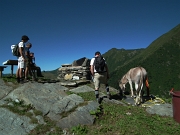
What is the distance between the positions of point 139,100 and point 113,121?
3652mm

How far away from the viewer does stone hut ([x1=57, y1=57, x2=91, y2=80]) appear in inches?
584

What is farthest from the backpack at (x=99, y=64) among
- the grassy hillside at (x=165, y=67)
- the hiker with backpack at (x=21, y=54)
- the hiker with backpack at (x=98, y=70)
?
the grassy hillside at (x=165, y=67)

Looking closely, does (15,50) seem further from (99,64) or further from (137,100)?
(137,100)

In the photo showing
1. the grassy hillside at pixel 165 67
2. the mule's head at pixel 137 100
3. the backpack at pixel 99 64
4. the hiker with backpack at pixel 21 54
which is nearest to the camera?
the backpack at pixel 99 64

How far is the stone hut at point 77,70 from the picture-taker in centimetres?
1484

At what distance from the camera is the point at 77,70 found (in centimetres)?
1508

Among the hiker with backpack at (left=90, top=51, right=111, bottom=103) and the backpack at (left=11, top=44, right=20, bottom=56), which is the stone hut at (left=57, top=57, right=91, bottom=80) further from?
the backpack at (left=11, top=44, right=20, bottom=56)

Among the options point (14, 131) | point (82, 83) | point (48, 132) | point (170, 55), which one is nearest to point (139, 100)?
point (82, 83)

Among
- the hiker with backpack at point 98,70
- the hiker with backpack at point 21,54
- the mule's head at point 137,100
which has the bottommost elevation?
the mule's head at point 137,100

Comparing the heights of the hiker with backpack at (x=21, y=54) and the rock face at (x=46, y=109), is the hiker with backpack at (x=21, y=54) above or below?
above

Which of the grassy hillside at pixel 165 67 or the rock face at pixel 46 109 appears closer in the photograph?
the rock face at pixel 46 109

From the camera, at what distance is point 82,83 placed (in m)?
13.1

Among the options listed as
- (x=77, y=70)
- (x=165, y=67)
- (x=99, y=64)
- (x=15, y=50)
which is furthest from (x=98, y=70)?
(x=165, y=67)

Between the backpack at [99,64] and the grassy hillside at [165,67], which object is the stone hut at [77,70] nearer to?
the backpack at [99,64]
